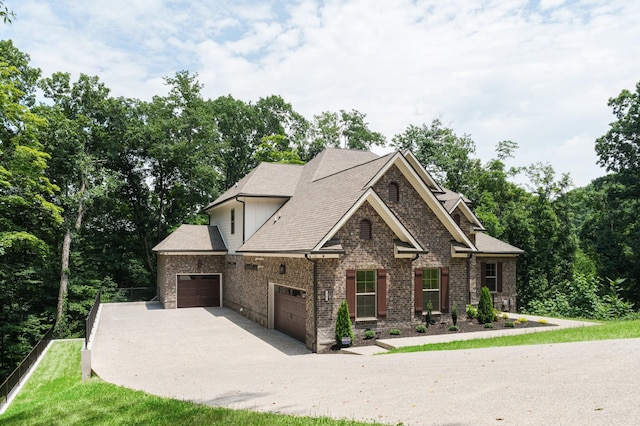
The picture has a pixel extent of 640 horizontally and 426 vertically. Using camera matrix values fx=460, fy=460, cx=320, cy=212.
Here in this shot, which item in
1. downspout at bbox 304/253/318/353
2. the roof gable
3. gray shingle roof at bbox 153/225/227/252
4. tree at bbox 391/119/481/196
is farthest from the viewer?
tree at bbox 391/119/481/196

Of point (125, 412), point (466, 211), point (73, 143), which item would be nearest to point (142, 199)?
point (73, 143)

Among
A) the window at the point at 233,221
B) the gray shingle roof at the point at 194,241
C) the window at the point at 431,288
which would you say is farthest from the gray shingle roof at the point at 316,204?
the gray shingle roof at the point at 194,241

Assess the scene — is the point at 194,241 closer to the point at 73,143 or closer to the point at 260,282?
→ the point at 260,282

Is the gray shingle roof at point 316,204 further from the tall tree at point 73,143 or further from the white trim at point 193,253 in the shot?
the tall tree at point 73,143

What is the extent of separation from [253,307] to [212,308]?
5904 millimetres

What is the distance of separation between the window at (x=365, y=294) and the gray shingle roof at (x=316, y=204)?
7.07ft

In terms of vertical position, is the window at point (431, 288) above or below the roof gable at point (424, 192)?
below

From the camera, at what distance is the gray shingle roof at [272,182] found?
24.0 metres

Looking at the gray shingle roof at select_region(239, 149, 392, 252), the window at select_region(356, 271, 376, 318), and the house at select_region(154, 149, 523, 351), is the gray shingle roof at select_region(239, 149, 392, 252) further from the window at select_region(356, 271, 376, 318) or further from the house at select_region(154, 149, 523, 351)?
the window at select_region(356, 271, 376, 318)

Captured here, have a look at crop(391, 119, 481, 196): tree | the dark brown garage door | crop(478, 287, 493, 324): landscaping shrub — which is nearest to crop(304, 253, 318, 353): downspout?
crop(478, 287, 493, 324): landscaping shrub

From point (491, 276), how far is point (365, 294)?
1292 cm

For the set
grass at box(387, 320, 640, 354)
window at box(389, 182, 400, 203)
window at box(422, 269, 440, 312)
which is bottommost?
grass at box(387, 320, 640, 354)

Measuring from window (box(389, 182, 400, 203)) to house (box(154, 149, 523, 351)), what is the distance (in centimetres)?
4

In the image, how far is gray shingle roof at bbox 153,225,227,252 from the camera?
2592 cm
